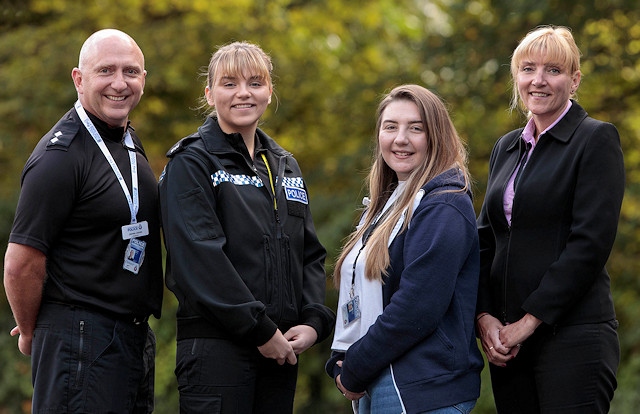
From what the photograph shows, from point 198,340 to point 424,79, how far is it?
5.97 meters

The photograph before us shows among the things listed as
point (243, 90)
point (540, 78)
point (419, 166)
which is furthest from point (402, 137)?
point (243, 90)

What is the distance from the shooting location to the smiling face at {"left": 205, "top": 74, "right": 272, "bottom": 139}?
3.80 meters

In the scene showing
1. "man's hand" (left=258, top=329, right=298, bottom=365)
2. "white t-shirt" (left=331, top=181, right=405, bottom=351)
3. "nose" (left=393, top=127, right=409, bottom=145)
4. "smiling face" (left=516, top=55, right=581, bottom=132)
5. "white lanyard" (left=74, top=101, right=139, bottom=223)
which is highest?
"smiling face" (left=516, top=55, right=581, bottom=132)

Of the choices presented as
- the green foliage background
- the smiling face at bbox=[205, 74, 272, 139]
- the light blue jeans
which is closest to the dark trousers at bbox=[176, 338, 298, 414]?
the light blue jeans

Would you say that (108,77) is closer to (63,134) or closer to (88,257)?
(63,134)

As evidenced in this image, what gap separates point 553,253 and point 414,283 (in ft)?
1.99

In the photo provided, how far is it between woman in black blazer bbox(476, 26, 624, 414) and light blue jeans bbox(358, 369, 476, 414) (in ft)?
1.15

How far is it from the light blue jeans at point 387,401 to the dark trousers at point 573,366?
333 millimetres

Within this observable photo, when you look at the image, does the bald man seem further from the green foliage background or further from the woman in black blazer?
the green foliage background

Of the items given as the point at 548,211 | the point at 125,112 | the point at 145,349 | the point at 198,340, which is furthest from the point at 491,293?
the point at 125,112

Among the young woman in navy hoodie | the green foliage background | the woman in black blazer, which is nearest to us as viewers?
the young woman in navy hoodie

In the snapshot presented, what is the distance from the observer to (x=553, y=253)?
3533 millimetres

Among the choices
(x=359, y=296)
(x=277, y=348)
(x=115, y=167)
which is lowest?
(x=277, y=348)

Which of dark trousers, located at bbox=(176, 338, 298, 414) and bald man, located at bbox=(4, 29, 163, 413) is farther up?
bald man, located at bbox=(4, 29, 163, 413)
